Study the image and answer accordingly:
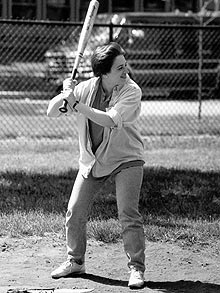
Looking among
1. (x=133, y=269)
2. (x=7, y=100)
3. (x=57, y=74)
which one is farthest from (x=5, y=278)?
(x=57, y=74)

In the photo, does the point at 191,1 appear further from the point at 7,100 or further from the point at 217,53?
the point at 7,100

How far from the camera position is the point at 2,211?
286 inches

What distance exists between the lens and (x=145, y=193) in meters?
8.04

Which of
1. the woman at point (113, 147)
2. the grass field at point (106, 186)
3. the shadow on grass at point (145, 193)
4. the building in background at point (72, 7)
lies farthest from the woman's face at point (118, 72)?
the building in background at point (72, 7)

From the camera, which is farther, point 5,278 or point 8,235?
point 8,235

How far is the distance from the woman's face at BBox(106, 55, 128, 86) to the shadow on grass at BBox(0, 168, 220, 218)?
6.92 feet

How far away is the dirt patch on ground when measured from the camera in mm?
5336

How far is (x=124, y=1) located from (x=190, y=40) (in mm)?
7504

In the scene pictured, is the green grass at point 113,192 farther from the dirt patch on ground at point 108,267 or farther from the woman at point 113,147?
the woman at point 113,147

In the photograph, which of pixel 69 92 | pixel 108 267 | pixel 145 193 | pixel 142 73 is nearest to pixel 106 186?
pixel 145 193

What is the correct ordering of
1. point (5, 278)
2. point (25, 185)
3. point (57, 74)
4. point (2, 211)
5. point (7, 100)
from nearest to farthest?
1. point (5, 278)
2. point (2, 211)
3. point (25, 185)
4. point (7, 100)
5. point (57, 74)

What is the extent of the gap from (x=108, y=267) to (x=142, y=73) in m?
10.9

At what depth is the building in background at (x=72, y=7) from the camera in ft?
74.9

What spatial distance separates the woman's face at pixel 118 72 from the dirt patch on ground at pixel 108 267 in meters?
1.32
